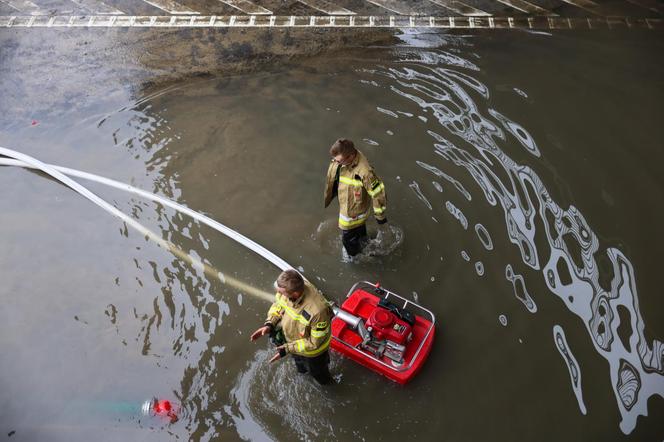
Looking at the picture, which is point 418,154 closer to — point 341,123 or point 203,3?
point 341,123

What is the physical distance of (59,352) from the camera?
6727 millimetres

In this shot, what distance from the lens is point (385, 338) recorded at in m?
6.13

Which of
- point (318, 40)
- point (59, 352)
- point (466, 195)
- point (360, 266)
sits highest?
point (318, 40)

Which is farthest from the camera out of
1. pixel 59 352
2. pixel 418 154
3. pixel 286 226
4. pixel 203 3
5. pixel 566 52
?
pixel 203 3

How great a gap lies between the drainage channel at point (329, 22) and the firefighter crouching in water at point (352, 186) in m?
5.17

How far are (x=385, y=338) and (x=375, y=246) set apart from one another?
1662 millimetres

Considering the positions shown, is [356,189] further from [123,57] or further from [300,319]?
[123,57]

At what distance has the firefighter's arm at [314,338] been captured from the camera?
5.26 m

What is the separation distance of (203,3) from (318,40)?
8.73 feet

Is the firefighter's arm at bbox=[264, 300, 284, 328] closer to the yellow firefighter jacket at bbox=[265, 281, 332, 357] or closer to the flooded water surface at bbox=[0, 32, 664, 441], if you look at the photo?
the yellow firefighter jacket at bbox=[265, 281, 332, 357]

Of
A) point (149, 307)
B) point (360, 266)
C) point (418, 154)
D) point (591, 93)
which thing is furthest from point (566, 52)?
point (149, 307)

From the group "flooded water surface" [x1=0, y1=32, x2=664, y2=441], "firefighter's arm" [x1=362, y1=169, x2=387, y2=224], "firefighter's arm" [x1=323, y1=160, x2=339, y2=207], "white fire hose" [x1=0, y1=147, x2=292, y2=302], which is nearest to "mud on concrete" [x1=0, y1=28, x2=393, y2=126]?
"flooded water surface" [x1=0, y1=32, x2=664, y2=441]

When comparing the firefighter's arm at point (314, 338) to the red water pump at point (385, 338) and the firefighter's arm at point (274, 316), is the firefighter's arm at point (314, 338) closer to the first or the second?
the firefighter's arm at point (274, 316)

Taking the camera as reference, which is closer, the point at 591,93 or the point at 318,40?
the point at 591,93
